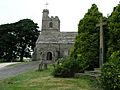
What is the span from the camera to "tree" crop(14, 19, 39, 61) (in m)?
66.2

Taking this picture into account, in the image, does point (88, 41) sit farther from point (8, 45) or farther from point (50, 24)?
point (50, 24)

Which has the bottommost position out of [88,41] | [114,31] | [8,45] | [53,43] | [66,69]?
[66,69]

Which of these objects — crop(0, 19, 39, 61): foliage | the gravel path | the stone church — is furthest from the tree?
the gravel path

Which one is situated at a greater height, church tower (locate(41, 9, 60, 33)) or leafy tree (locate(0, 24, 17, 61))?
church tower (locate(41, 9, 60, 33))

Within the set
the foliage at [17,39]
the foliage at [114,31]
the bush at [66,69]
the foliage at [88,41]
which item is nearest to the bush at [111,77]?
the foliage at [114,31]

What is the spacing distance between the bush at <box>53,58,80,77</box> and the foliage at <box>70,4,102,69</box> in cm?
89

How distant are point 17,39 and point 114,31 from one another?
1978 inches

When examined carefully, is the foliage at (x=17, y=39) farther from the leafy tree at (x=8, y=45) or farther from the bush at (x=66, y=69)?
the bush at (x=66, y=69)

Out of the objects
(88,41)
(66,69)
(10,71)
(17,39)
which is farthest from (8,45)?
(66,69)

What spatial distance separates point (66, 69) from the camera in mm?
17328

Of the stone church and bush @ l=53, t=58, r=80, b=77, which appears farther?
the stone church

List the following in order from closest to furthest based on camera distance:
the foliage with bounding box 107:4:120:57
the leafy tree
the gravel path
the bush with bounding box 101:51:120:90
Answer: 1. the bush with bounding box 101:51:120:90
2. the foliage with bounding box 107:4:120:57
3. the gravel path
4. the leafy tree

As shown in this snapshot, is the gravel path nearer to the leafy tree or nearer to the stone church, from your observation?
the stone church

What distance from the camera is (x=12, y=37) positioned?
6531 centimetres
